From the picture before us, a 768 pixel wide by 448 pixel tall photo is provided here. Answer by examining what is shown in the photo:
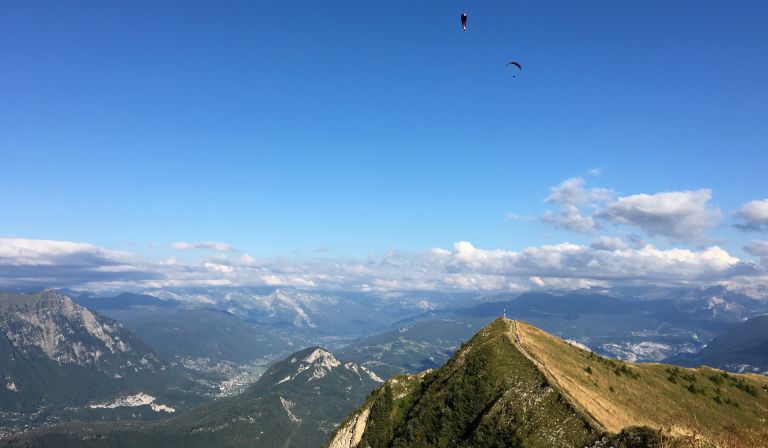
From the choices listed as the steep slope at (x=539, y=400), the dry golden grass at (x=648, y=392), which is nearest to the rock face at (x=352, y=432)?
the steep slope at (x=539, y=400)

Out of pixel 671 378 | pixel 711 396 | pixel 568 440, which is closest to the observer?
pixel 568 440

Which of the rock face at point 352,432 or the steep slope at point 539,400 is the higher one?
the steep slope at point 539,400

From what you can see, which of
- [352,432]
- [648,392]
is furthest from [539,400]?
[352,432]

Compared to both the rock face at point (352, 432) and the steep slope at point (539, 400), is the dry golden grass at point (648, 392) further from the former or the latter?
the rock face at point (352, 432)

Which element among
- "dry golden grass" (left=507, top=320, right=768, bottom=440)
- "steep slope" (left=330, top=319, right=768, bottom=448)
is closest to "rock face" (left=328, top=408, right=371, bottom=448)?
"steep slope" (left=330, top=319, right=768, bottom=448)

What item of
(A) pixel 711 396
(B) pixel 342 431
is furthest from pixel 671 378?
(B) pixel 342 431

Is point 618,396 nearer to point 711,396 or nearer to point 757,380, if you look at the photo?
point 711,396
